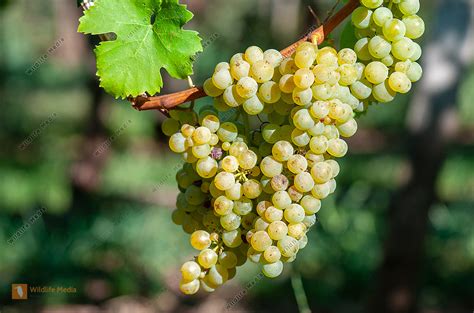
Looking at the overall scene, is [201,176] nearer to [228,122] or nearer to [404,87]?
[228,122]

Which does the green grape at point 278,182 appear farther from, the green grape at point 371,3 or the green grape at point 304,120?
the green grape at point 371,3

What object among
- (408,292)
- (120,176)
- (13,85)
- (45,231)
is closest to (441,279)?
(408,292)

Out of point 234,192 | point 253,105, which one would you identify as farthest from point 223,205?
point 253,105

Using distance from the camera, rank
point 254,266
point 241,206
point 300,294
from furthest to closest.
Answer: point 254,266
point 300,294
point 241,206

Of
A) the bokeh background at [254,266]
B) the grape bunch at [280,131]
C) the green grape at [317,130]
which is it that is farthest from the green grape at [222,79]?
the bokeh background at [254,266]

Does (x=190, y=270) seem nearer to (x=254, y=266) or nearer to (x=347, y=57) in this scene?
(x=347, y=57)

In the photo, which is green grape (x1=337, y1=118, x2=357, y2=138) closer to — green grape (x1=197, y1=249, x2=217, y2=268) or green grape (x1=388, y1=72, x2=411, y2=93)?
green grape (x1=388, y1=72, x2=411, y2=93)
